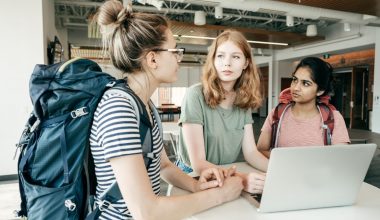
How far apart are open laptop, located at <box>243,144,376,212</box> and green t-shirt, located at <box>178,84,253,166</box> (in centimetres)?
56

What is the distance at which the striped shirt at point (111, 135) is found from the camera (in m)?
0.80

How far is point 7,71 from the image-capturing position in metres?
4.29

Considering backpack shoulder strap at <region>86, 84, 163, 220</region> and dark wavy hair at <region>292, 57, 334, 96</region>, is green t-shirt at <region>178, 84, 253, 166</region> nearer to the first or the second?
backpack shoulder strap at <region>86, 84, 163, 220</region>

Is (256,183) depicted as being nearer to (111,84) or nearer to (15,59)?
(111,84)

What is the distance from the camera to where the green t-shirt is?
1508 millimetres

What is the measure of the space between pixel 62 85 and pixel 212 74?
2.86 feet

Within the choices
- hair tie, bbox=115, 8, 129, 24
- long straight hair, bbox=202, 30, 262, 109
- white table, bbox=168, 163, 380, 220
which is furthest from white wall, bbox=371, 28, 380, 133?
hair tie, bbox=115, 8, 129, 24

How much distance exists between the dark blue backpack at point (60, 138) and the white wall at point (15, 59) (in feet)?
13.2

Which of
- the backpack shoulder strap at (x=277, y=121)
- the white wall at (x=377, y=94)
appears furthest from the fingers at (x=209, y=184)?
the white wall at (x=377, y=94)

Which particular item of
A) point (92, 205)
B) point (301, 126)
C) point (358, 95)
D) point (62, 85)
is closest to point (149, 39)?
point (62, 85)

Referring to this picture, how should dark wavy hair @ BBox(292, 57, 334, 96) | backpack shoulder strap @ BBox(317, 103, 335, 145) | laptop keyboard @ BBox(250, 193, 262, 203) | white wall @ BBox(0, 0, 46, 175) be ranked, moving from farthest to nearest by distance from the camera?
white wall @ BBox(0, 0, 46, 175) < dark wavy hair @ BBox(292, 57, 334, 96) < backpack shoulder strap @ BBox(317, 103, 335, 145) < laptop keyboard @ BBox(250, 193, 262, 203)

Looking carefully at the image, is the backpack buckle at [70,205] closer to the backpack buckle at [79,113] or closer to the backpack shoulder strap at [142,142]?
the backpack shoulder strap at [142,142]

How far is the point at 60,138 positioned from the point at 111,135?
0.16 m

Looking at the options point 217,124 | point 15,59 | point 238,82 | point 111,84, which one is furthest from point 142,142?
point 15,59
